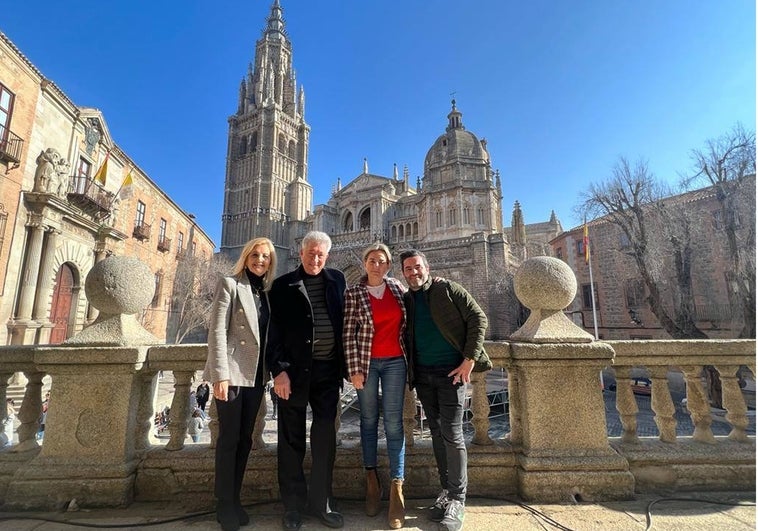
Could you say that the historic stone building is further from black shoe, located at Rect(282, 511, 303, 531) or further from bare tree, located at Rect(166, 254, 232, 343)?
black shoe, located at Rect(282, 511, 303, 531)

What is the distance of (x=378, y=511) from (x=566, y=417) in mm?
1604

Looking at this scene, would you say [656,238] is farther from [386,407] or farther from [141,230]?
[141,230]

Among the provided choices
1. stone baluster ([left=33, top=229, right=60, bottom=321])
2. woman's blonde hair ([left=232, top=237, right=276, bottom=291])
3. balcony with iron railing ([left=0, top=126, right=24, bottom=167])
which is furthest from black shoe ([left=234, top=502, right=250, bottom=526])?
stone baluster ([left=33, top=229, right=60, bottom=321])

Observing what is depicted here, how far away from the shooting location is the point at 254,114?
159 feet

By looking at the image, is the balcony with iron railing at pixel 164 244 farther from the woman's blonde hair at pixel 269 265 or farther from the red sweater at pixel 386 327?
the red sweater at pixel 386 327

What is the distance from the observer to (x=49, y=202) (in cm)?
1165

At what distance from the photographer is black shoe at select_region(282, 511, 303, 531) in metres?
2.18

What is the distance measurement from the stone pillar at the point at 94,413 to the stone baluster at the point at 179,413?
0.26 m

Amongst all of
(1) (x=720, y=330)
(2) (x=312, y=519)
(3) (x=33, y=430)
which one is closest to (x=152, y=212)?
(3) (x=33, y=430)

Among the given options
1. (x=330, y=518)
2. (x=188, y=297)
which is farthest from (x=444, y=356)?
(x=188, y=297)

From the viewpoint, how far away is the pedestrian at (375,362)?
242 centimetres

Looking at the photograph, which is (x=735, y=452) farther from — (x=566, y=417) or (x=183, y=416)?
(x=183, y=416)

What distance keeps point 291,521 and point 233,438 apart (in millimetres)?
641

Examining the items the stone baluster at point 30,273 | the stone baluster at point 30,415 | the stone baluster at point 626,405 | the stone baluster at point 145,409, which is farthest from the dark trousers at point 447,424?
the stone baluster at point 30,273
